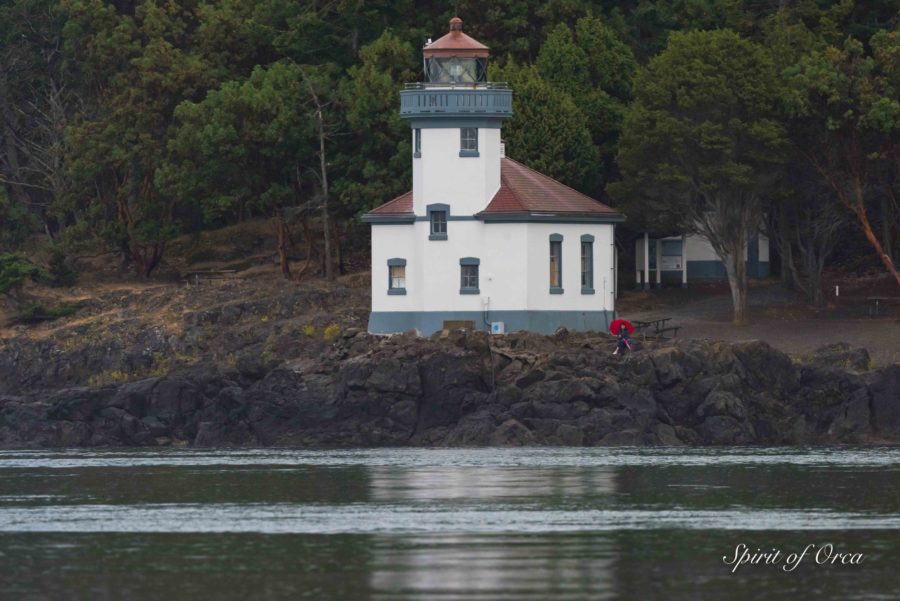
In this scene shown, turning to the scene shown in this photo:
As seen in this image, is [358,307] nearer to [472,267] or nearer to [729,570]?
[472,267]

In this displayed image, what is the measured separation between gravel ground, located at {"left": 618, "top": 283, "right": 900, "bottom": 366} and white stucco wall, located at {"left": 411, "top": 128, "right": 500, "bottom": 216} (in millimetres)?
7170

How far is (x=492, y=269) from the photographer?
58.8 m

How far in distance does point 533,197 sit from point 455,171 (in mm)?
2499

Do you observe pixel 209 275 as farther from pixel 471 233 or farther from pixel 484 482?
pixel 484 482

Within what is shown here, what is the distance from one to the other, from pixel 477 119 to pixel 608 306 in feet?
22.2

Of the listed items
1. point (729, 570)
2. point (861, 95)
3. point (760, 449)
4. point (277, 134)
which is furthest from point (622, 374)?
point (729, 570)

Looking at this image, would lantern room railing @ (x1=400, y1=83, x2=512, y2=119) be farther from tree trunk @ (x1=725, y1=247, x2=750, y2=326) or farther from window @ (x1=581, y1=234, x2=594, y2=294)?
tree trunk @ (x1=725, y1=247, x2=750, y2=326)

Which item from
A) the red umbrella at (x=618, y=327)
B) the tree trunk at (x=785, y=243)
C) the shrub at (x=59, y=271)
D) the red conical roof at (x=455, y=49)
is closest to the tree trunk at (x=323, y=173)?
the shrub at (x=59, y=271)

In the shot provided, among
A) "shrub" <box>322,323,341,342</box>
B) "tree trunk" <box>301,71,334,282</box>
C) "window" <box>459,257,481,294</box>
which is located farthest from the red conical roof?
"tree trunk" <box>301,71,334,282</box>

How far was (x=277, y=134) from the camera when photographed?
67.6 meters

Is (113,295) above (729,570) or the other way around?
above

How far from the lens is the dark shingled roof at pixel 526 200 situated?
2318 inches

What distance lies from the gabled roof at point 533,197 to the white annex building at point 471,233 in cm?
5

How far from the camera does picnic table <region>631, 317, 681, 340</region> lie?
58000mm
